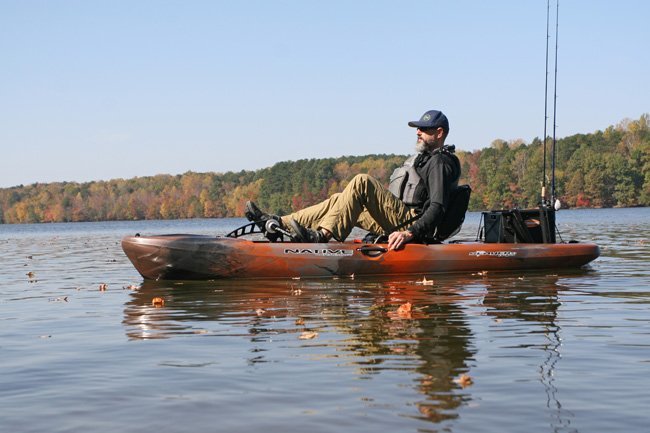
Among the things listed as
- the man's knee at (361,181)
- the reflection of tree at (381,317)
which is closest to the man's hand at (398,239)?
the reflection of tree at (381,317)

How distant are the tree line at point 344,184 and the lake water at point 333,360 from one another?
291ft

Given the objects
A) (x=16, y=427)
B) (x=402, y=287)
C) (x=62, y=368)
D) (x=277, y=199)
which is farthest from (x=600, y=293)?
(x=277, y=199)

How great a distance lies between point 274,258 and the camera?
12.5m

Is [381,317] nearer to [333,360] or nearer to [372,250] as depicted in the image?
[333,360]

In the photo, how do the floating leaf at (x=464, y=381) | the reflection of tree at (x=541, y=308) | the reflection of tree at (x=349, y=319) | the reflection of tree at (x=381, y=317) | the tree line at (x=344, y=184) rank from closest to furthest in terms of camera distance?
the reflection of tree at (x=541, y=308)
the floating leaf at (x=464, y=381)
the reflection of tree at (x=381, y=317)
the reflection of tree at (x=349, y=319)
the tree line at (x=344, y=184)

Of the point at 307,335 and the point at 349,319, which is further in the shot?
the point at 349,319

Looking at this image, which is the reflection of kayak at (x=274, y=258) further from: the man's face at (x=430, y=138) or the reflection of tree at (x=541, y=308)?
the man's face at (x=430, y=138)

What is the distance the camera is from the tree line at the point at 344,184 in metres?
118

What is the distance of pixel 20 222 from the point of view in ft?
573

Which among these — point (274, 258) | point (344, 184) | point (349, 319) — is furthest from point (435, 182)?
point (344, 184)

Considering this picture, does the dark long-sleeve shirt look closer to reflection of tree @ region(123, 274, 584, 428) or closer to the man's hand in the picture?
the man's hand

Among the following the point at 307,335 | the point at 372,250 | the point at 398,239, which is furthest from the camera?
the point at 372,250

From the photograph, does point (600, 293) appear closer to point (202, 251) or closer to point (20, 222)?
point (202, 251)

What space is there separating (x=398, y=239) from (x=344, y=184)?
439ft
